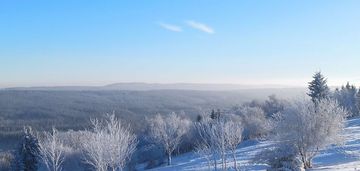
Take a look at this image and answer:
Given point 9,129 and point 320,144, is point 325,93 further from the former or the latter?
point 9,129

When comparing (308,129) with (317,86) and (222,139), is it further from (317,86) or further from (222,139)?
(317,86)

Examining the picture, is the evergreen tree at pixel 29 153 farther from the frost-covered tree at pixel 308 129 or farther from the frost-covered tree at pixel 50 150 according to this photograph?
the frost-covered tree at pixel 308 129

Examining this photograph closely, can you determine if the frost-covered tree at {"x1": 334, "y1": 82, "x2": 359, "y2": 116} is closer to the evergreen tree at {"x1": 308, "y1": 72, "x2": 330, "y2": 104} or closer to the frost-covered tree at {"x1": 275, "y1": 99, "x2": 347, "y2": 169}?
the evergreen tree at {"x1": 308, "y1": 72, "x2": 330, "y2": 104}

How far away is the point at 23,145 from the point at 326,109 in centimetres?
4213

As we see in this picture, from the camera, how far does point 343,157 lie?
167 ft

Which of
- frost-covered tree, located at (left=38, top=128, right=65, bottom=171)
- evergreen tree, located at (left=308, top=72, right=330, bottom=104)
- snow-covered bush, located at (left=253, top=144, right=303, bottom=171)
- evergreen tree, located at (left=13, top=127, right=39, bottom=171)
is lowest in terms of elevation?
evergreen tree, located at (left=13, top=127, right=39, bottom=171)

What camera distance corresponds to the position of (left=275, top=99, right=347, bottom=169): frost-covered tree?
47.1 meters

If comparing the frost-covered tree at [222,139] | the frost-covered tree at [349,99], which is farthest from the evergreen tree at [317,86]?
the frost-covered tree at [349,99]

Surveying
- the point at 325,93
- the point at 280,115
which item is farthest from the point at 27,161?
the point at 325,93

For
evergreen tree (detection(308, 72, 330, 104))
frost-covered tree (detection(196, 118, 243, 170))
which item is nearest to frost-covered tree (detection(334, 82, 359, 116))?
evergreen tree (detection(308, 72, 330, 104))

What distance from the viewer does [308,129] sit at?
47125 millimetres

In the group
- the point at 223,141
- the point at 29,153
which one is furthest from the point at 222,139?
the point at 29,153

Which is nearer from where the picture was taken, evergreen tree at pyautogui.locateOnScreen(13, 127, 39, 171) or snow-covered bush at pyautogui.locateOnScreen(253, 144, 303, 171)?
snow-covered bush at pyautogui.locateOnScreen(253, 144, 303, 171)

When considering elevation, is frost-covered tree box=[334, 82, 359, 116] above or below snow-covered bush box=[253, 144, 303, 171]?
above
